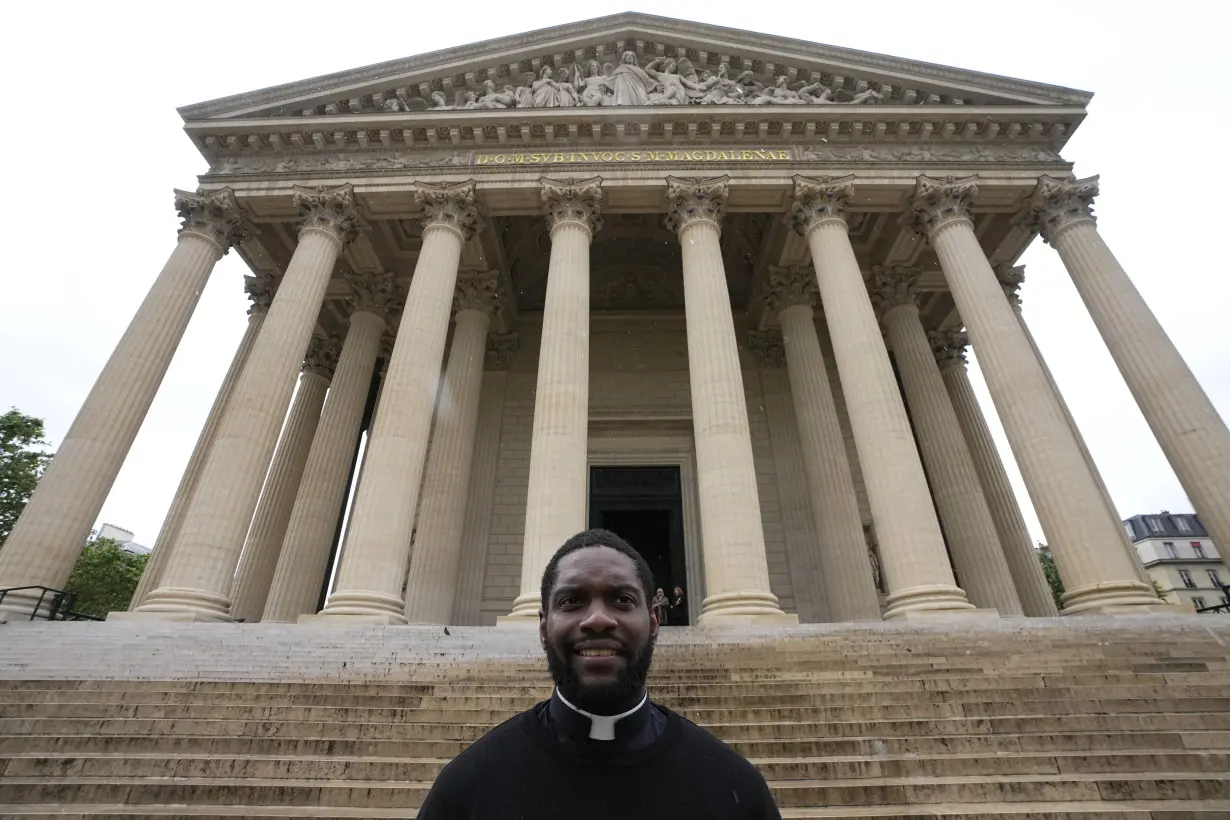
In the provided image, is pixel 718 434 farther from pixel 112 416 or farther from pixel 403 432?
pixel 112 416

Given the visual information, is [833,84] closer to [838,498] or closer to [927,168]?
[927,168]

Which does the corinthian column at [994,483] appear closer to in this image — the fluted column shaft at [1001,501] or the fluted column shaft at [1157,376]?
the fluted column shaft at [1001,501]

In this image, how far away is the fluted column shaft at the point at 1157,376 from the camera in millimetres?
13422

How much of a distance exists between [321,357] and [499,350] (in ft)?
20.9

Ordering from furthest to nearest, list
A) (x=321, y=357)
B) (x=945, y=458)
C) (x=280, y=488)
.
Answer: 1. (x=321, y=357)
2. (x=280, y=488)
3. (x=945, y=458)

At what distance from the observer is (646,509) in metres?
22.0

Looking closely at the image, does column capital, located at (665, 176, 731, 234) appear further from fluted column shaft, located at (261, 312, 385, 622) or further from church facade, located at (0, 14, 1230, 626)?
fluted column shaft, located at (261, 312, 385, 622)

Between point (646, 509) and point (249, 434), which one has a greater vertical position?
point (646, 509)

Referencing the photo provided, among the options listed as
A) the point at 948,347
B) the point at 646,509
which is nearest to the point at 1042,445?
the point at 948,347

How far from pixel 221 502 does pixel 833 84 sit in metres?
20.9

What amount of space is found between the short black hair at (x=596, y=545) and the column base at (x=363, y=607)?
1164 centimetres

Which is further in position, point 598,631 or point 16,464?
point 16,464

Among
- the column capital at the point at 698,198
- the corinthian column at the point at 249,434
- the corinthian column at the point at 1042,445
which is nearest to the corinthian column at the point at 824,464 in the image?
the column capital at the point at 698,198

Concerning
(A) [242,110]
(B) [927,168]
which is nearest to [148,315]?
(A) [242,110]
